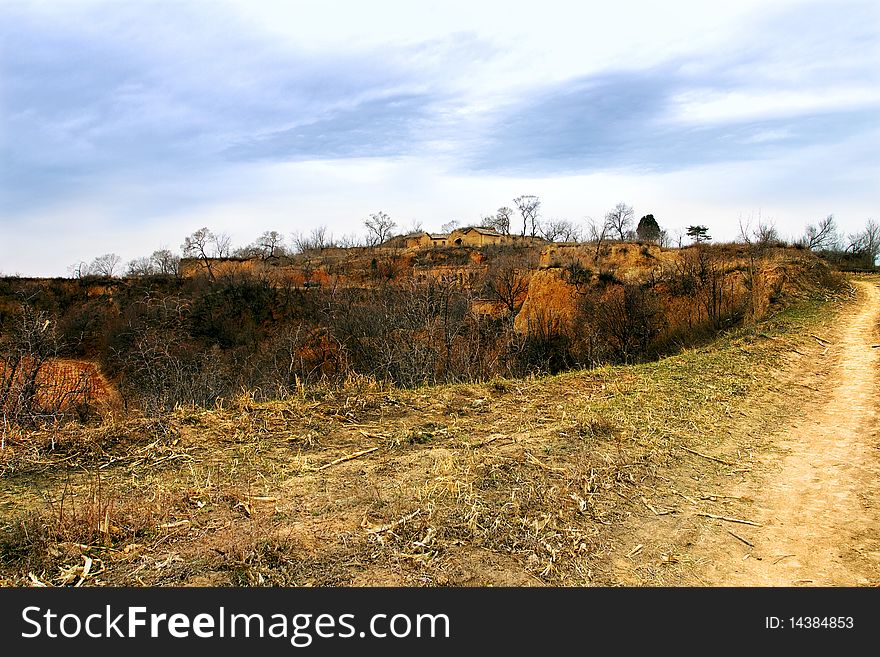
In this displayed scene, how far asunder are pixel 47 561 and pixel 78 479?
5.01 feet

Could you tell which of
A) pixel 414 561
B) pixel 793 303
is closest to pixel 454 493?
pixel 414 561

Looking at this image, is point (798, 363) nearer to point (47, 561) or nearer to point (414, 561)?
point (414, 561)

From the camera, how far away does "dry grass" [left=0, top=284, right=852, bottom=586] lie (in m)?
3.43

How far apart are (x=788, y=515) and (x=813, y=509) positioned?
0.96ft

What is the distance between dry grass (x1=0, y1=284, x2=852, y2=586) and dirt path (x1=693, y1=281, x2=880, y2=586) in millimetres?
362

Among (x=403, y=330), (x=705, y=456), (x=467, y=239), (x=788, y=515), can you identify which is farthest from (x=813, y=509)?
(x=467, y=239)

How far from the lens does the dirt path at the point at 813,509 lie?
12.0ft

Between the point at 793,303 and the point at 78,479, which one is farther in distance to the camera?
the point at 793,303

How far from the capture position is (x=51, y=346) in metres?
9.60

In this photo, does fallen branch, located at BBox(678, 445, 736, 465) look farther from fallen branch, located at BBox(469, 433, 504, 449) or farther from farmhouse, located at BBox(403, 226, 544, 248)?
farmhouse, located at BBox(403, 226, 544, 248)

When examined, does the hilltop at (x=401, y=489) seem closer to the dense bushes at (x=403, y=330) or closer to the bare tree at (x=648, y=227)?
the dense bushes at (x=403, y=330)

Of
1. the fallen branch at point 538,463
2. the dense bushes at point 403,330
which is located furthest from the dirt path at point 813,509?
the dense bushes at point 403,330

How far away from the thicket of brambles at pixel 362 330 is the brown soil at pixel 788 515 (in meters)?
4.65

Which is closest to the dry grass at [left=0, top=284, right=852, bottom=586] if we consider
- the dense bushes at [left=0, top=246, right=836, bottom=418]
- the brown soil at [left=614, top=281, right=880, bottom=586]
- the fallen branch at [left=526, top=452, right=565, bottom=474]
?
the fallen branch at [left=526, top=452, right=565, bottom=474]
